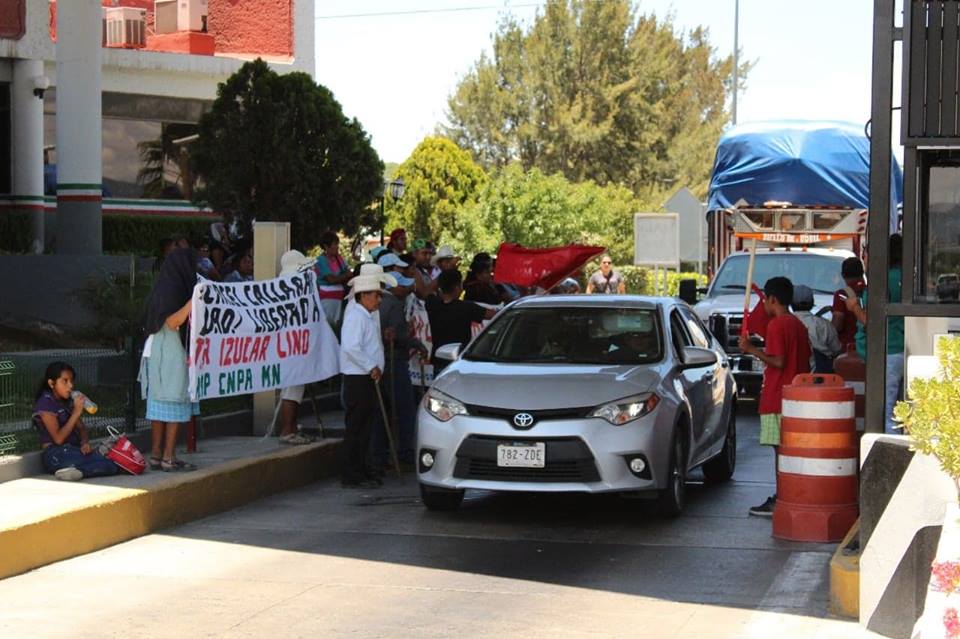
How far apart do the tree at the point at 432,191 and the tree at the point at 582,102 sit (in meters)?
11.2

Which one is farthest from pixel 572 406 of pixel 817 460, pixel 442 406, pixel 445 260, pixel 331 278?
pixel 445 260

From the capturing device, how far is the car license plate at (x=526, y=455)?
10695 millimetres

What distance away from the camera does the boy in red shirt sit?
1130 cm

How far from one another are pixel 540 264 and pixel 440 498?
332 inches

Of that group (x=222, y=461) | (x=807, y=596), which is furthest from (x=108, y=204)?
(x=807, y=596)

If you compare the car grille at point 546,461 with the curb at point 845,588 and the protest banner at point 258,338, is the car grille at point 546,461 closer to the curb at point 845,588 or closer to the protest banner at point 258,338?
the protest banner at point 258,338

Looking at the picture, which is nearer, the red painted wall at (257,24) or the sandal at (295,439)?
the sandal at (295,439)

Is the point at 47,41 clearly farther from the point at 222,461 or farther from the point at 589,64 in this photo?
the point at 589,64

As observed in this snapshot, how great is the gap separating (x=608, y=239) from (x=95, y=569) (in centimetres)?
4437

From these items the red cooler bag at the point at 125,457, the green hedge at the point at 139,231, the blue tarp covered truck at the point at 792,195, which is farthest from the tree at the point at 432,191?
the red cooler bag at the point at 125,457

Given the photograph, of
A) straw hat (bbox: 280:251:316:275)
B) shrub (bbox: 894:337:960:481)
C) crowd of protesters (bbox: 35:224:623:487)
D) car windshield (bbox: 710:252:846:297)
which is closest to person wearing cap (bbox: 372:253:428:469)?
crowd of protesters (bbox: 35:224:623:487)

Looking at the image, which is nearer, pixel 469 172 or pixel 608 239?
pixel 608 239

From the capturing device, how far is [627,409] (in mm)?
10914

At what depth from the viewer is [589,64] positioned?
67438 mm
